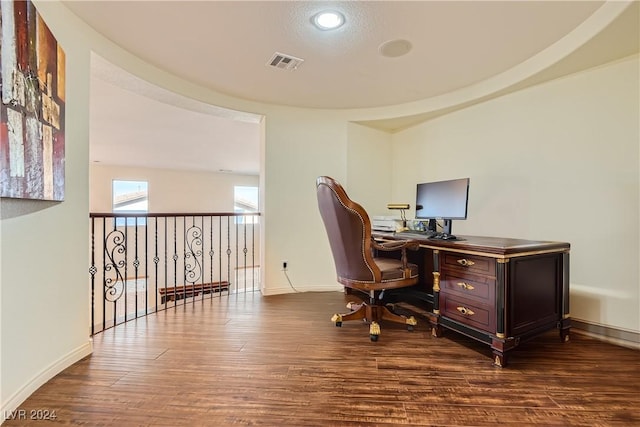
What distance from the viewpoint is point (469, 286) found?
6.54ft

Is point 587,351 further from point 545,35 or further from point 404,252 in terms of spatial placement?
point 545,35

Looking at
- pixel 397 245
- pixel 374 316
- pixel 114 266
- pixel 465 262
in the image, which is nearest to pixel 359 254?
pixel 397 245

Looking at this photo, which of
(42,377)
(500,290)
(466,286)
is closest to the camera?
(42,377)

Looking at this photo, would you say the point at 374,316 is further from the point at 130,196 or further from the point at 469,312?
the point at 130,196

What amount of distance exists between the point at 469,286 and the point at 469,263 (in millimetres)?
157

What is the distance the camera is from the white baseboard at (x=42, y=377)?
135 cm

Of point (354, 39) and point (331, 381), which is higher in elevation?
point (354, 39)

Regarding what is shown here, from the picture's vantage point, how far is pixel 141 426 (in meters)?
1.27

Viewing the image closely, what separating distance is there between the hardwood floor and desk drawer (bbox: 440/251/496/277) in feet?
1.82

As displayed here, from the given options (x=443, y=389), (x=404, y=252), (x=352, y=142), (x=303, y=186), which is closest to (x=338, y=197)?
(x=404, y=252)

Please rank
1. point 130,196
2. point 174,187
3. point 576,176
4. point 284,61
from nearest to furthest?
point 576,176 → point 284,61 → point 130,196 → point 174,187

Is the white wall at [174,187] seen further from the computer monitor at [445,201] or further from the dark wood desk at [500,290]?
the dark wood desk at [500,290]

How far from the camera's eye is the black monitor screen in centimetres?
240

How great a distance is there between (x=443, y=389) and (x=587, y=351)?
1.24 metres
